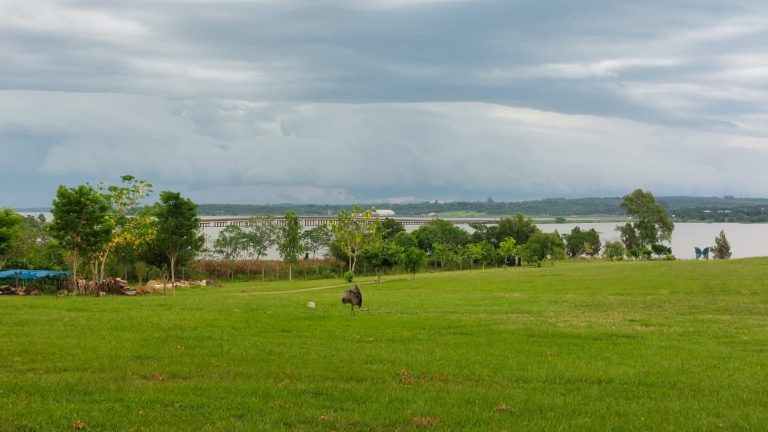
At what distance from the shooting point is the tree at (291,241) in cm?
9056

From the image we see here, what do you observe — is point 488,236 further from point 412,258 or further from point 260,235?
point 412,258

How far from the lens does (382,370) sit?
44.8 feet

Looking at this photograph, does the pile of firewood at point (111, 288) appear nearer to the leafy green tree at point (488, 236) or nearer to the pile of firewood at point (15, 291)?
the pile of firewood at point (15, 291)

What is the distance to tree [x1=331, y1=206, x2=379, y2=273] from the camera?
81812mm

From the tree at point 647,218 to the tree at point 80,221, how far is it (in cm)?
8955

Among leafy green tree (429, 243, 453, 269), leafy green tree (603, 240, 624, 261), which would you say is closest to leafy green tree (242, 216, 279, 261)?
leafy green tree (429, 243, 453, 269)

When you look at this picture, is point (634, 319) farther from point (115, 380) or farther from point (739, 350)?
point (115, 380)

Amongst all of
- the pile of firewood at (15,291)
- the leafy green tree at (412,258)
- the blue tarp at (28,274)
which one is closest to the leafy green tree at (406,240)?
the leafy green tree at (412,258)

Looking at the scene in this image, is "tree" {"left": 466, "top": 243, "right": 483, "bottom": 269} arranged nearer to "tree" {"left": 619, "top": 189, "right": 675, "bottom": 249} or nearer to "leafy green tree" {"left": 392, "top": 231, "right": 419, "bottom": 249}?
"leafy green tree" {"left": 392, "top": 231, "right": 419, "bottom": 249}

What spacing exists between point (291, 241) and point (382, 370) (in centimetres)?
8002

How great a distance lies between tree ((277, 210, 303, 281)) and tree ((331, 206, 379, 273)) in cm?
876

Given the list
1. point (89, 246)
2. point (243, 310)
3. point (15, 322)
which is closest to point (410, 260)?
point (89, 246)

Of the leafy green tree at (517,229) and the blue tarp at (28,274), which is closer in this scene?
the blue tarp at (28,274)

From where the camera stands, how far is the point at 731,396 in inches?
467
